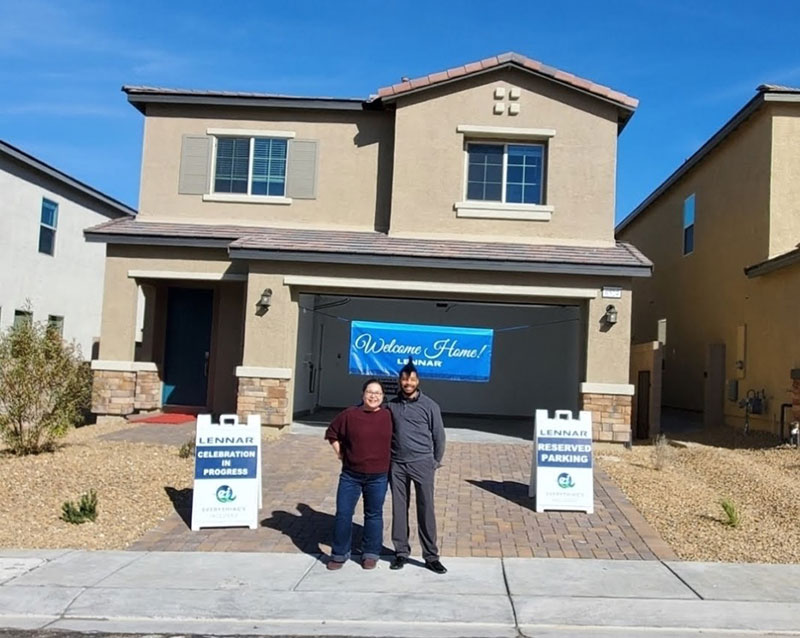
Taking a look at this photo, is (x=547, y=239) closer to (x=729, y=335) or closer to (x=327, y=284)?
(x=327, y=284)

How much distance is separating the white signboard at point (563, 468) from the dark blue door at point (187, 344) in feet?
31.3

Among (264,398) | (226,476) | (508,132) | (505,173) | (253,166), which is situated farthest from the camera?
(253,166)

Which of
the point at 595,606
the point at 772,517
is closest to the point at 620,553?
the point at 595,606

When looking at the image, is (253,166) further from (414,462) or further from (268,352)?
(414,462)

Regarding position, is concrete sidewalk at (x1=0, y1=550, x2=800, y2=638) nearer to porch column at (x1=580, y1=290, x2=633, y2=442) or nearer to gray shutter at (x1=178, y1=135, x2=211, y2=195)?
porch column at (x1=580, y1=290, x2=633, y2=442)

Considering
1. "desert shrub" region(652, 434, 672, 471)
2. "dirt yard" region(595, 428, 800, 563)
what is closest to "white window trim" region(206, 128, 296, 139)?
"dirt yard" region(595, 428, 800, 563)

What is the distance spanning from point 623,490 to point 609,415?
3242 mm

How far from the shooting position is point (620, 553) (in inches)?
315

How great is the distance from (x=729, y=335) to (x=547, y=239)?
539 cm

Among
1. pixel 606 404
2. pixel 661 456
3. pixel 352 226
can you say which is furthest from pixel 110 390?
pixel 661 456

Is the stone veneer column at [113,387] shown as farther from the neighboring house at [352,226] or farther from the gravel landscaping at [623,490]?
the gravel landscaping at [623,490]

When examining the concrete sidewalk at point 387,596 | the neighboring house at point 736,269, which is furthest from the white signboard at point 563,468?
the neighboring house at point 736,269

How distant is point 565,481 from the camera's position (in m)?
9.52

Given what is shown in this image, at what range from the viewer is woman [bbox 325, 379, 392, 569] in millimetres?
7465
